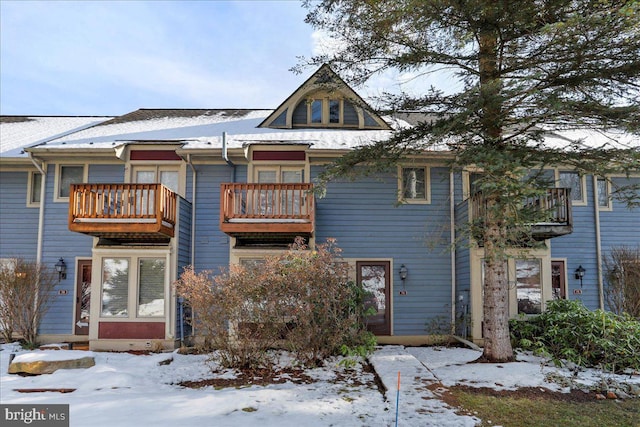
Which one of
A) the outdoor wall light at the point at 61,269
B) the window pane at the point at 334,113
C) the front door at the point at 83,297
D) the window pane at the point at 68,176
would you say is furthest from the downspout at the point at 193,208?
the window pane at the point at 334,113

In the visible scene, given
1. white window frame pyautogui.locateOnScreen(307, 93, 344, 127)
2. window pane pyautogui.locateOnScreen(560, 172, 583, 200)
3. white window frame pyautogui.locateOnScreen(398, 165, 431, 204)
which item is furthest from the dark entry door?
white window frame pyautogui.locateOnScreen(307, 93, 344, 127)

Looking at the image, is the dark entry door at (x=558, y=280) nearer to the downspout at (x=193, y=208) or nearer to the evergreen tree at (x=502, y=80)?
the evergreen tree at (x=502, y=80)

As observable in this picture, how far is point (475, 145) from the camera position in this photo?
7023 mm

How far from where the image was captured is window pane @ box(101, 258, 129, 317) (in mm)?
9828

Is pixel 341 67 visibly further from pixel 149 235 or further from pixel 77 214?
pixel 77 214

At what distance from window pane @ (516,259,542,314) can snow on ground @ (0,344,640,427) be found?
221cm

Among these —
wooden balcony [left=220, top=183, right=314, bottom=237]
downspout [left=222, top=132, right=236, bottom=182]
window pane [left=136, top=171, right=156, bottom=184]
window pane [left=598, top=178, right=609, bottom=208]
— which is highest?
downspout [left=222, top=132, right=236, bottom=182]

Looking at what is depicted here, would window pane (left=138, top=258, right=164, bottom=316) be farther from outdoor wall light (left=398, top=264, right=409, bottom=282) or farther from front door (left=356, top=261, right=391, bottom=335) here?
outdoor wall light (left=398, top=264, right=409, bottom=282)

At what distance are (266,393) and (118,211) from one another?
566cm

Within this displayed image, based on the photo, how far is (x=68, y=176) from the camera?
10859 millimetres

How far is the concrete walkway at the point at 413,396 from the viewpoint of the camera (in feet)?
15.9

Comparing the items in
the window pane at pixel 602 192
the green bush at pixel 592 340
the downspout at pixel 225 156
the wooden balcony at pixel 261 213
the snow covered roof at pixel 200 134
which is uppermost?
the snow covered roof at pixel 200 134

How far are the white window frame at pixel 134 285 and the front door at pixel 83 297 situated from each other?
42.3 inches

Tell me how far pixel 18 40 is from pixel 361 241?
1107cm
